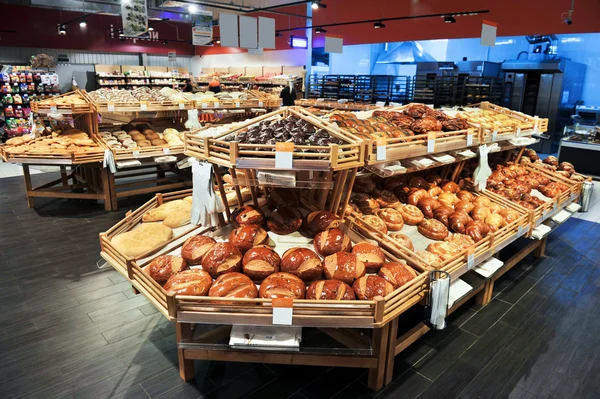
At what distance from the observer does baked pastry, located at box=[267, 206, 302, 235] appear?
2.54 metres

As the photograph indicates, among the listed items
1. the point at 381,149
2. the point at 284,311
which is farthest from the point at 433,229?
the point at 284,311

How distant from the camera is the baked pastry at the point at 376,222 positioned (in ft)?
9.10

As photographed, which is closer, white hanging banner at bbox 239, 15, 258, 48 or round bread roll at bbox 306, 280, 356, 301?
round bread roll at bbox 306, 280, 356, 301

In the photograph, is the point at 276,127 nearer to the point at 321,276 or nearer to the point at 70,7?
the point at 321,276

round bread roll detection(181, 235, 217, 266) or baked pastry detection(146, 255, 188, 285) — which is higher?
round bread roll detection(181, 235, 217, 266)

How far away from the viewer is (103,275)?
13.0ft

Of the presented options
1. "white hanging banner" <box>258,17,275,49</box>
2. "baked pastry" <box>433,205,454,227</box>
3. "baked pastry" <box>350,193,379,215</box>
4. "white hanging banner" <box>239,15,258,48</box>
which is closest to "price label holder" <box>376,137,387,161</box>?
"baked pastry" <box>350,193,379,215</box>

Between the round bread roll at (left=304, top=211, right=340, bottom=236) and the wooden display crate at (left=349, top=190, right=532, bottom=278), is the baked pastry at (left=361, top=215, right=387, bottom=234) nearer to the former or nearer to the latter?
the wooden display crate at (left=349, top=190, right=532, bottom=278)

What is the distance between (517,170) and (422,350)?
105 inches

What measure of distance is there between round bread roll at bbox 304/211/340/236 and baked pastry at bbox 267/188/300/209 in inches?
8.9

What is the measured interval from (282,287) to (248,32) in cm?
844

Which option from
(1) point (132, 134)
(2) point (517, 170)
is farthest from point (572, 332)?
(1) point (132, 134)

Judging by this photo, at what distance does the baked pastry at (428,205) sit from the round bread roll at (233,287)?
169cm

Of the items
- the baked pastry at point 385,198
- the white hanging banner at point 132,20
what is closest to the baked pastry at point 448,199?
the baked pastry at point 385,198
